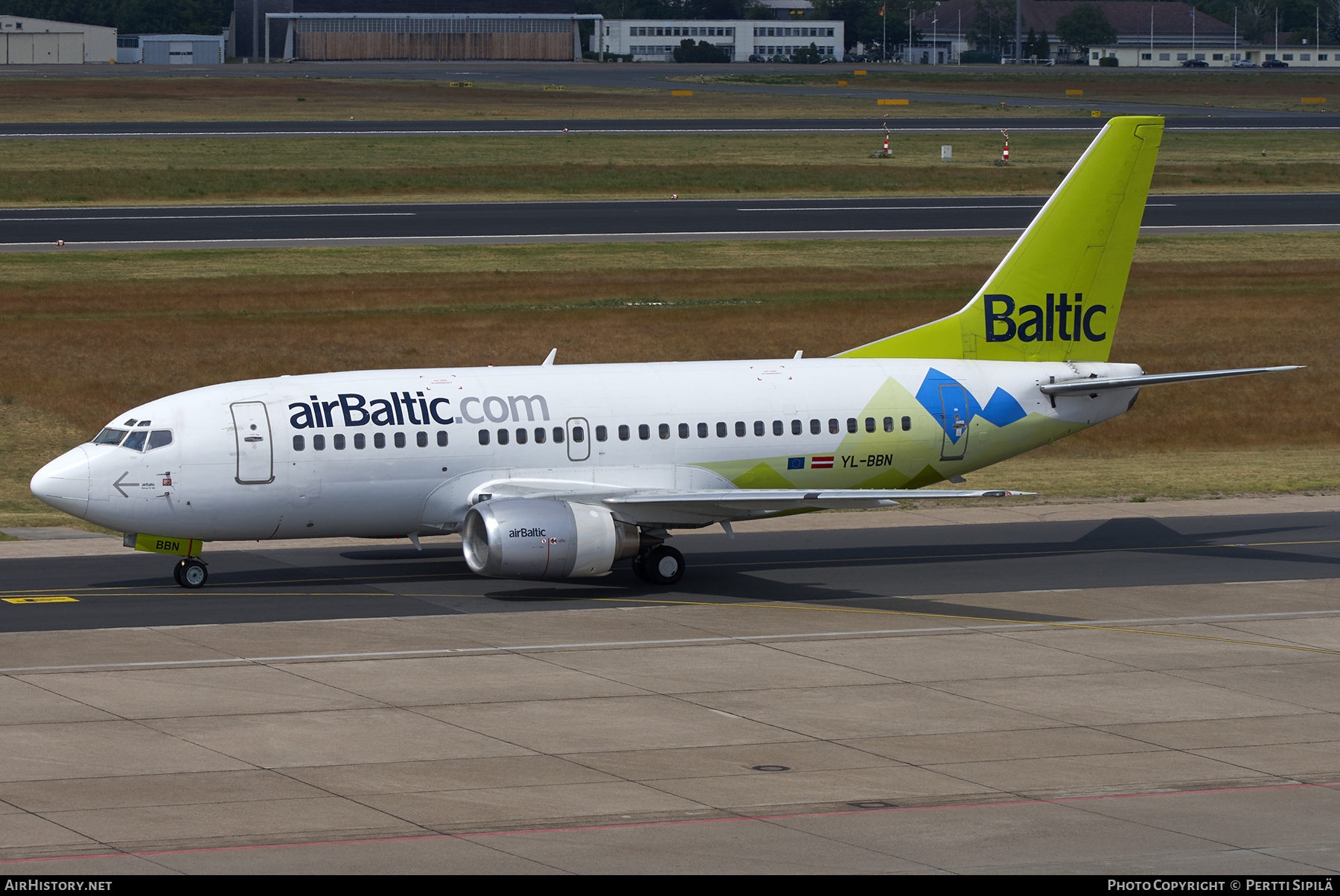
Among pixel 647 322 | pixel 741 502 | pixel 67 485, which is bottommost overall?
pixel 741 502

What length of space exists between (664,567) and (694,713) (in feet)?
32.5

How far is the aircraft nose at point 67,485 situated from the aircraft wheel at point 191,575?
2.43 m

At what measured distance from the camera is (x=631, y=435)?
36125mm

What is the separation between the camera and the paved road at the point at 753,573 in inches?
1331

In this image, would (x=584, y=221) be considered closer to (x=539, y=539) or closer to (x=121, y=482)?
(x=121, y=482)

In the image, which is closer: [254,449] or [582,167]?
[254,449]

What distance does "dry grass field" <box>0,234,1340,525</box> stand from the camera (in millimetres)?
53500

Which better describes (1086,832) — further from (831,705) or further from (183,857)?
(183,857)

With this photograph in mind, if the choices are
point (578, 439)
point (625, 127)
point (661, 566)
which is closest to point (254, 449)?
point (578, 439)

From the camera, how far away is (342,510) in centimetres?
3462

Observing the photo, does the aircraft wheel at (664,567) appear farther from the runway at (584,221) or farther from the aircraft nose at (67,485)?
the runway at (584,221)

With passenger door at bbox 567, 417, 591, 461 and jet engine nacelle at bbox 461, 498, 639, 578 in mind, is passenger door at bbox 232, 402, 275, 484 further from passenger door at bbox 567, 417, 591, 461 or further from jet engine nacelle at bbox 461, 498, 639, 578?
passenger door at bbox 567, 417, 591, 461

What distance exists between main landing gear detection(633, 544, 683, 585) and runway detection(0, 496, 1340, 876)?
54 cm

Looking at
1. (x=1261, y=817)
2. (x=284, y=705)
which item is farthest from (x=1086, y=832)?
(x=284, y=705)
